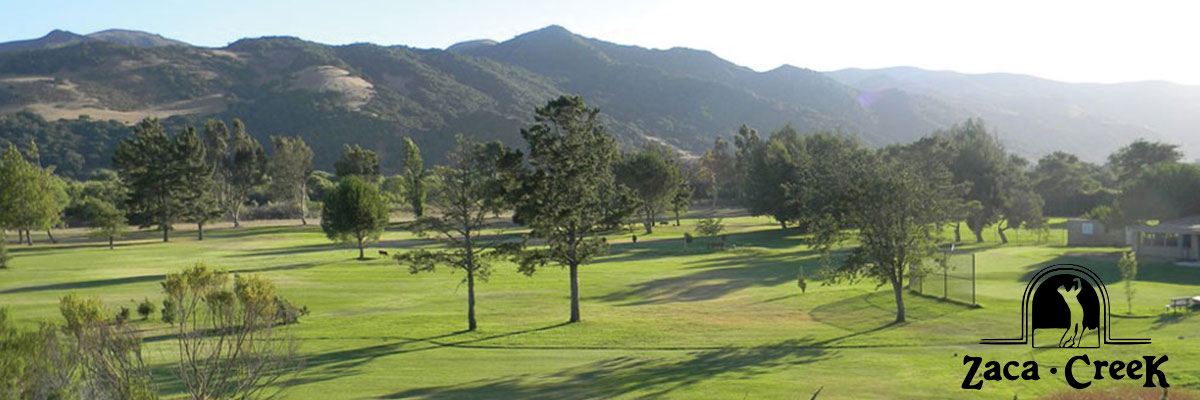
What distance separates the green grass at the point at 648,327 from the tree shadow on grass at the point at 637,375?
0.08 meters

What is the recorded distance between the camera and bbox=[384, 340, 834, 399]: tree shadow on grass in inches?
800

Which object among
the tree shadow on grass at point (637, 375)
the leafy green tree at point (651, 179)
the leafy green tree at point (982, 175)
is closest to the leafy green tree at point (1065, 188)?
the leafy green tree at point (982, 175)

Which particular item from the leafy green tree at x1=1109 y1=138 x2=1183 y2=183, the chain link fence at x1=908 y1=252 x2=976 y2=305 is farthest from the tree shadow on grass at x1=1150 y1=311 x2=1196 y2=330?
the leafy green tree at x1=1109 y1=138 x2=1183 y2=183

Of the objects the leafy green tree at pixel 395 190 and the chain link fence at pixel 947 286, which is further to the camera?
the leafy green tree at pixel 395 190

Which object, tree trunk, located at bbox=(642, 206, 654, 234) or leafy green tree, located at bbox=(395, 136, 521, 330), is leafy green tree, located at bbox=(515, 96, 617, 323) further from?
tree trunk, located at bbox=(642, 206, 654, 234)

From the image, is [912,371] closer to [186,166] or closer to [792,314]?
[792,314]

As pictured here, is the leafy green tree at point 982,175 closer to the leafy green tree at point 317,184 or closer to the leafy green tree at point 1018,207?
the leafy green tree at point 1018,207

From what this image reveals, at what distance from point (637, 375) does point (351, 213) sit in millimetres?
45099

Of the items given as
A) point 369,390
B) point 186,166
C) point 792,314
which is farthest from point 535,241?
point 369,390

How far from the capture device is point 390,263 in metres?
57.9

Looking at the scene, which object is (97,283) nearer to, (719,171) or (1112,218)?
(1112,218)

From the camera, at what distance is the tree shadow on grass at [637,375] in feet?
66.7

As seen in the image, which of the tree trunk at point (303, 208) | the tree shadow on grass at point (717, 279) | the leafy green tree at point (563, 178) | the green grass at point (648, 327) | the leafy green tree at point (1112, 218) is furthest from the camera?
the tree trunk at point (303, 208)

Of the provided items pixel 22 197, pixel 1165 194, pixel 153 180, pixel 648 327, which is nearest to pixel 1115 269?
pixel 1165 194
